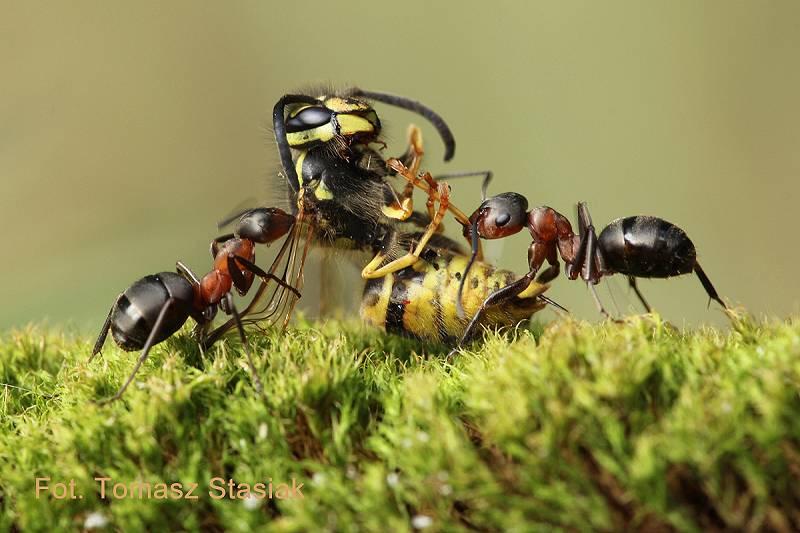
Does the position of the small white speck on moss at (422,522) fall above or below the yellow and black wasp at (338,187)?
below

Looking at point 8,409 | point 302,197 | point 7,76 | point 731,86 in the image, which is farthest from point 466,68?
point 8,409

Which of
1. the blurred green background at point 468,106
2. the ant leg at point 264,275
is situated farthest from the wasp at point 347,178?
the blurred green background at point 468,106

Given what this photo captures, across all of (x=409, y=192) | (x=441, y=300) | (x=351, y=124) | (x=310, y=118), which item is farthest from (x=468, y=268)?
(x=310, y=118)

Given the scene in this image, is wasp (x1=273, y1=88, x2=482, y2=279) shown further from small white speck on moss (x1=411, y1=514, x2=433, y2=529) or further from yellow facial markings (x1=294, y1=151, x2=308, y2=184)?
small white speck on moss (x1=411, y1=514, x2=433, y2=529)

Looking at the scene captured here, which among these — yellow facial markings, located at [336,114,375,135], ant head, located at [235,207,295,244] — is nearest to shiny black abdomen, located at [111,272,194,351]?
ant head, located at [235,207,295,244]

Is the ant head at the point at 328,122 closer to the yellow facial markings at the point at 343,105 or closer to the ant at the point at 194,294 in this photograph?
the yellow facial markings at the point at 343,105

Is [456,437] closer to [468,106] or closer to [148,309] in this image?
[148,309]

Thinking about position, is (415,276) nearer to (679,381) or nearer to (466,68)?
(679,381)
